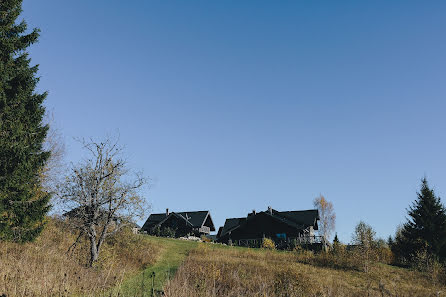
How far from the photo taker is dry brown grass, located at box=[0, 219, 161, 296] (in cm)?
790

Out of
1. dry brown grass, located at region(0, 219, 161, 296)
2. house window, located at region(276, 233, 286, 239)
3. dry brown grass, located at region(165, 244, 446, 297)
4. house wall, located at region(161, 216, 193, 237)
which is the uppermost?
house wall, located at region(161, 216, 193, 237)

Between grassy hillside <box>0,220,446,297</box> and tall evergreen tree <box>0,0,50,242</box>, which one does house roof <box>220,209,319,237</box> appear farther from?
tall evergreen tree <box>0,0,50,242</box>

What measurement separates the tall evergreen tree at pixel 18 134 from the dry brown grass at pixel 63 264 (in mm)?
1508

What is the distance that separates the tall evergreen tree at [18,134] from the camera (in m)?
14.7

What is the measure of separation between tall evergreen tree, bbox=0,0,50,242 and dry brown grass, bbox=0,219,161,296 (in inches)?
59.4

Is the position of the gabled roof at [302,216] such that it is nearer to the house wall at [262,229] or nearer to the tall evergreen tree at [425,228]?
the house wall at [262,229]

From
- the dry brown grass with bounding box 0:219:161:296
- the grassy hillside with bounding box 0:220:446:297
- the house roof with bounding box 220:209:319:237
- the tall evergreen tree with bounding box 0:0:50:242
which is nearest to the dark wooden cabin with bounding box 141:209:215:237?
the house roof with bounding box 220:209:319:237

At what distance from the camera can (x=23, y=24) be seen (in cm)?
1733

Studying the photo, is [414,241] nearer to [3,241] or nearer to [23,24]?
[3,241]

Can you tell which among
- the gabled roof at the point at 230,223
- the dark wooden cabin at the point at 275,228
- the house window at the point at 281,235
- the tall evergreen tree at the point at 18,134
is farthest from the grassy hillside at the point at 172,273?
the gabled roof at the point at 230,223

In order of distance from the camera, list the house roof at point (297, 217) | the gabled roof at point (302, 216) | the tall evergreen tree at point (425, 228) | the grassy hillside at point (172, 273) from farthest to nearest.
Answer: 1. the gabled roof at point (302, 216)
2. the house roof at point (297, 217)
3. the tall evergreen tree at point (425, 228)
4. the grassy hillside at point (172, 273)

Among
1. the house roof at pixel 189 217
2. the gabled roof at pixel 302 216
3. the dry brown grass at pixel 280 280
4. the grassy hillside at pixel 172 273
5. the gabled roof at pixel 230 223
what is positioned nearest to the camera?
the grassy hillside at pixel 172 273

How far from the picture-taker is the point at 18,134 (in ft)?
49.1

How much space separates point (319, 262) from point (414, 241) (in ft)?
47.2
